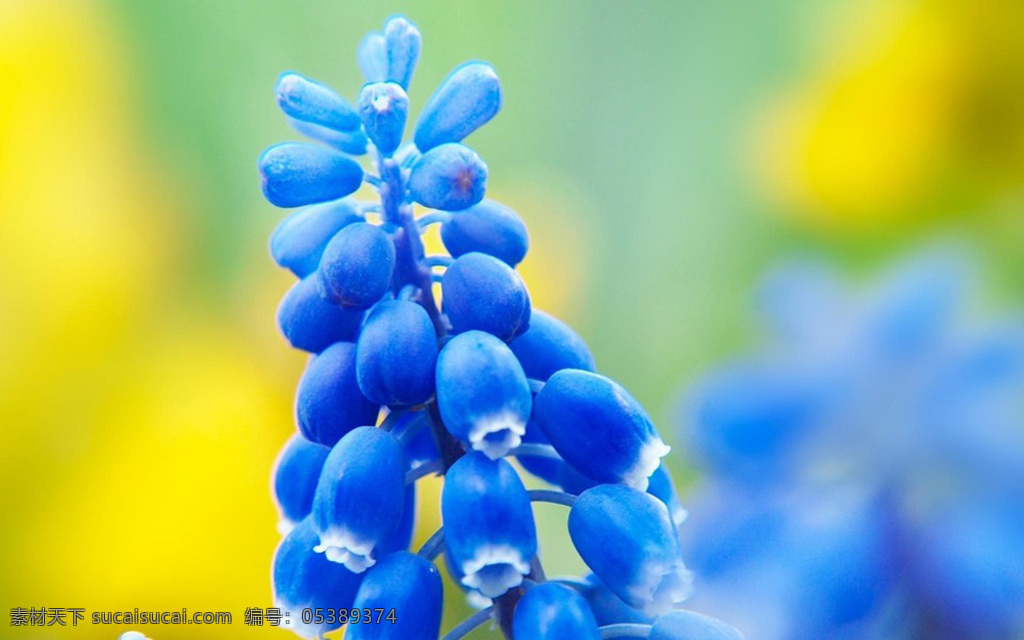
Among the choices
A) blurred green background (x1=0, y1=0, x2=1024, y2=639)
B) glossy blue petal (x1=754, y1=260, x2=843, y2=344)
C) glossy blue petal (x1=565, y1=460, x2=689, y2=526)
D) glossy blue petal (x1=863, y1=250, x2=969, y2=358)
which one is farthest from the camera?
blurred green background (x1=0, y1=0, x2=1024, y2=639)

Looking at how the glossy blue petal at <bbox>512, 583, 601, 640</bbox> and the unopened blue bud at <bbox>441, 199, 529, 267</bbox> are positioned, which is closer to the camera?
the glossy blue petal at <bbox>512, 583, 601, 640</bbox>

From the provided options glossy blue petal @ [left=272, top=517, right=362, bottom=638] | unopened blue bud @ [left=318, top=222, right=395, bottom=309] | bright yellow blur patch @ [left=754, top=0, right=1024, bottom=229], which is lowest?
glossy blue petal @ [left=272, top=517, right=362, bottom=638]

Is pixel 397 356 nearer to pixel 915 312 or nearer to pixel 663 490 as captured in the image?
pixel 663 490

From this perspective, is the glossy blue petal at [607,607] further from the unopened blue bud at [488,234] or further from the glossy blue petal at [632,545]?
the unopened blue bud at [488,234]

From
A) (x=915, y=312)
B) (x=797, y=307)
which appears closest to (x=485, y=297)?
(x=915, y=312)

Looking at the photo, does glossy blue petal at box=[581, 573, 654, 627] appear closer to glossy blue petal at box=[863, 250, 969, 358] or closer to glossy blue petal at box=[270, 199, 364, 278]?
glossy blue petal at box=[270, 199, 364, 278]

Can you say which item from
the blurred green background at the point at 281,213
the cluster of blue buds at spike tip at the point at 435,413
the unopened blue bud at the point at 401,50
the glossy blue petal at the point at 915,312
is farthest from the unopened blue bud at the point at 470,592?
the blurred green background at the point at 281,213

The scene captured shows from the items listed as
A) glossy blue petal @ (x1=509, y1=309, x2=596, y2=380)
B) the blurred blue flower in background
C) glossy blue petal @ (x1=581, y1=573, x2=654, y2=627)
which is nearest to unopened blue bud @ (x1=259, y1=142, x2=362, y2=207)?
glossy blue petal @ (x1=509, y1=309, x2=596, y2=380)
